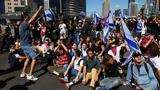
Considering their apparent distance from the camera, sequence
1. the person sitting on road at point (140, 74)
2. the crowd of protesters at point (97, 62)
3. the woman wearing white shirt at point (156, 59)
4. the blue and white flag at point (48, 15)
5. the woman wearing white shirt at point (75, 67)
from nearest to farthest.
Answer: the person sitting on road at point (140, 74), the crowd of protesters at point (97, 62), the woman wearing white shirt at point (156, 59), the woman wearing white shirt at point (75, 67), the blue and white flag at point (48, 15)

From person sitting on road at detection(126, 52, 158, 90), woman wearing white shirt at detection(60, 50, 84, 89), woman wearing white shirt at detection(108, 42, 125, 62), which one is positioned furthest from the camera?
woman wearing white shirt at detection(108, 42, 125, 62)

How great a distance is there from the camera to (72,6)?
104m

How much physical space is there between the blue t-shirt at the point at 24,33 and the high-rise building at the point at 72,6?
8789 centimetres

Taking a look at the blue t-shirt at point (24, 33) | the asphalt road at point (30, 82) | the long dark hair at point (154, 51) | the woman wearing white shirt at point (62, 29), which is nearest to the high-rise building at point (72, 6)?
the woman wearing white shirt at point (62, 29)

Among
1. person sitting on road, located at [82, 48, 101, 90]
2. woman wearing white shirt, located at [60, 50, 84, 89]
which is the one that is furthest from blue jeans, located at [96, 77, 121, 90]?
woman wearing white shirt, located at [60, 50, 84, 89]

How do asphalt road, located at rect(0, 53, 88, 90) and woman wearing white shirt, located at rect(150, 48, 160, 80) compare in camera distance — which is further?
asphalt road, located at rect(0, 53, 88, 90)

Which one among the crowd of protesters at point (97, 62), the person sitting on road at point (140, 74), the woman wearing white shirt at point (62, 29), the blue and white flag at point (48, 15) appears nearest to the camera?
the person sitting on road at point (140, 74)

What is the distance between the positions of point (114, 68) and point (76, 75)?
235 centimetres

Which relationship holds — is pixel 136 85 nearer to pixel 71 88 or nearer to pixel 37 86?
pixel 71 88

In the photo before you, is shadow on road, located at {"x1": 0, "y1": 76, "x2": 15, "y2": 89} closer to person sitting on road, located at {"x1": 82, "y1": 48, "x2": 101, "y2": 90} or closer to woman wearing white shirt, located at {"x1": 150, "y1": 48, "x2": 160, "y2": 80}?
person sitting on road, located at {"x1": 82, "y1": 48, "x2": 101, "y2": 90}

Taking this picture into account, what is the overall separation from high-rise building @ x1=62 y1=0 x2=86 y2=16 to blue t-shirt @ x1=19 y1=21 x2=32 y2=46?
87.9 m

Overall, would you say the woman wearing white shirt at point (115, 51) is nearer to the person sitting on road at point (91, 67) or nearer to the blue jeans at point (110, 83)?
the person sitting on road at point (91, 67)

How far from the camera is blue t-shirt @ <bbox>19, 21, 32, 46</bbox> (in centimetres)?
993

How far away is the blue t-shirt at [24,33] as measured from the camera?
32.6 feet
